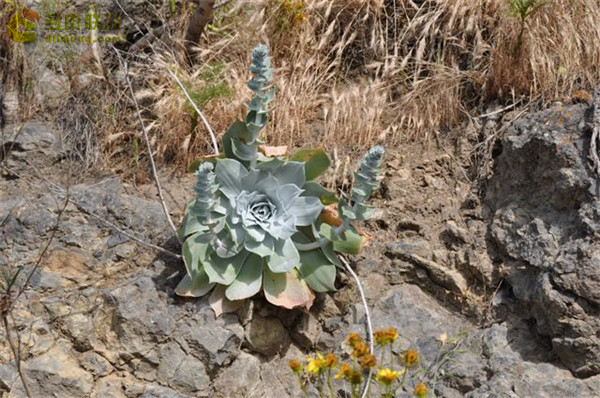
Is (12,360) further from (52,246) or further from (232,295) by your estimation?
(232,295)

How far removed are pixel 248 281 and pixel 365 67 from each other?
1.78 m

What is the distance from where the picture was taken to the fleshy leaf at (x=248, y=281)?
10.4 ft

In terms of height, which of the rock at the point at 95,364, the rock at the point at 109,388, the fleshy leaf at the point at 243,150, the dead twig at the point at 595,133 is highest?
the dead twig at the point at 595,133

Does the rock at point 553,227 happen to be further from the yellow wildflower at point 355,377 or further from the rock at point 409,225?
the yellow wildflower at point 355,377

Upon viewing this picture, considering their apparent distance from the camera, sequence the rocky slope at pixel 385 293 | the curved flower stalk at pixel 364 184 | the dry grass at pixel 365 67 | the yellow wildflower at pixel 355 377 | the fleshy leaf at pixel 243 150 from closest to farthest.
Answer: the yellow wildflower at pixel 355 377 → the curved flower stalk at pixel 364 184 → the rocky slope at pixel 385 293 → the fleshy leaf at pixel 243 150 → the dry grass at pixel 365 67

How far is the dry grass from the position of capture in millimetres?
3982

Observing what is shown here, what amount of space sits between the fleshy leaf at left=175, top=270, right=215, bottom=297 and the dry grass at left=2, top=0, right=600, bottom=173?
919 mm

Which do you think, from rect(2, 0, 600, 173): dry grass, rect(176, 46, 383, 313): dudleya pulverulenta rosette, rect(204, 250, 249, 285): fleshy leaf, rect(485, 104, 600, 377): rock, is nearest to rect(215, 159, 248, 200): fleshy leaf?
rect(176, 46, 383, 313): dudleya pulverulenta rosette

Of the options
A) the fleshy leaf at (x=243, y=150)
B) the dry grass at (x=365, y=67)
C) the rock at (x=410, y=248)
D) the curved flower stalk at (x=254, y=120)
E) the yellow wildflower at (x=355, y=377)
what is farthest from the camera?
the dry grass at (x=365, y=67)

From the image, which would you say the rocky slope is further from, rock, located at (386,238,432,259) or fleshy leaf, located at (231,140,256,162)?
fleshy leaf, located at (231,140,256,162)

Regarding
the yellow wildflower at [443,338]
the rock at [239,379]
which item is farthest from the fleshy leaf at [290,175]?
the yellow wildflower at [443,338]

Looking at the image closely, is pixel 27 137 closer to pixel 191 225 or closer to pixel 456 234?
pixel 191 225

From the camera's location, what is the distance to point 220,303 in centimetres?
323

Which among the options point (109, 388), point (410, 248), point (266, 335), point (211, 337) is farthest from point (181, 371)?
point (410, 248)
